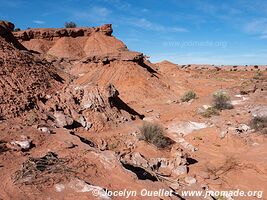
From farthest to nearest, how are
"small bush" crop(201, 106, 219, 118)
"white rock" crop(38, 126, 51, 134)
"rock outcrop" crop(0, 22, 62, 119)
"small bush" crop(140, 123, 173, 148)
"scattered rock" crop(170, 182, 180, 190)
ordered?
"small bush" crop(201, 106, 219, 118), "small bush" crop(140, 123, 173, 148), "rock outcrop" crop(0, 22, 62, 119), "white rock" crop(38, 126, 51, 134), "scattered rock" crop(170, 182, 180, 190)

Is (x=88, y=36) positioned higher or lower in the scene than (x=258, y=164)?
higher

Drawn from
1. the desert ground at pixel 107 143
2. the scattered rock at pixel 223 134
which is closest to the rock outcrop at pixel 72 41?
the desert ground at pixel 107 143

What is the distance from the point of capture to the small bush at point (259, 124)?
41.7ft

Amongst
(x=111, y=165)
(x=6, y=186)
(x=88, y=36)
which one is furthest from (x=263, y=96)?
(x=88, y=36)

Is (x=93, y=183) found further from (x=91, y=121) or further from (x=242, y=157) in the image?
(x=242, y=157)

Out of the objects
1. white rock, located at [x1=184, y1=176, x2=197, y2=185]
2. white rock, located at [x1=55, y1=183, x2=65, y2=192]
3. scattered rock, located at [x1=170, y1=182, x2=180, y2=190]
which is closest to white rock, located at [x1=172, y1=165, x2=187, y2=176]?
white rock, located at [x1=184, y1=176, x2=197, y2=185]

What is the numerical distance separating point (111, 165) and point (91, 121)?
5.48 m

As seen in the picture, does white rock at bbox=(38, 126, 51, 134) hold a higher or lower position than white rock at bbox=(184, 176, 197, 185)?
higher

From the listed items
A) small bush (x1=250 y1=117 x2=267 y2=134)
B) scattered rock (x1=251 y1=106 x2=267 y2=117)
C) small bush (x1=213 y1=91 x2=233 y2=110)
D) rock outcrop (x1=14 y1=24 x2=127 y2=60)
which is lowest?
small bush (x1=250 y1=117 x2=267 y2=134)

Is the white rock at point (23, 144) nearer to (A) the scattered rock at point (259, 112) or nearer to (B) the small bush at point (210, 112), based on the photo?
(B) the small bush at point (210, 112)

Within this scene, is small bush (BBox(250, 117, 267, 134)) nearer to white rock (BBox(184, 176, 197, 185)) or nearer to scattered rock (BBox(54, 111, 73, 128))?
white rock (BBox(184, 176, 197, 185))

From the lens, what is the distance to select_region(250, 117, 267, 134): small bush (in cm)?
1272

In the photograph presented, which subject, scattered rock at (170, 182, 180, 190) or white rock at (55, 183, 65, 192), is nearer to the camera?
white rock at (55, 183, 65, 192)

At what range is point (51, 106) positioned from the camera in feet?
34.5
